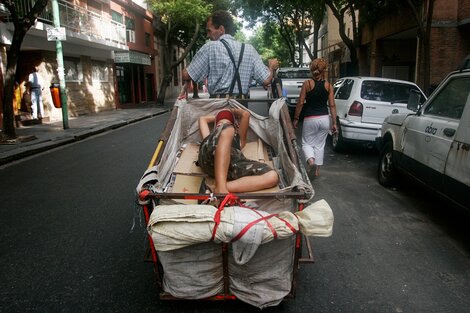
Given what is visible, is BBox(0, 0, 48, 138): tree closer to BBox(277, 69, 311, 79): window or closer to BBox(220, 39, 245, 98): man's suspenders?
BBox(220, 39, 245, 98): man's suspenders

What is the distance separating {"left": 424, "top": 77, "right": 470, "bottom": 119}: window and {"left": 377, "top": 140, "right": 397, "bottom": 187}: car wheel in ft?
3.36

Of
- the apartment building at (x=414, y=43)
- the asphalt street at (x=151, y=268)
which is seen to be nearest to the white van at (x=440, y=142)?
the asphalt street at (x=151, y=268)

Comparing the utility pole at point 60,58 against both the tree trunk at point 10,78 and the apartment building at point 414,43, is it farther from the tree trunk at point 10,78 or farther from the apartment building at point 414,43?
the apartment building at point 414,43

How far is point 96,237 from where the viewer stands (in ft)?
13.6

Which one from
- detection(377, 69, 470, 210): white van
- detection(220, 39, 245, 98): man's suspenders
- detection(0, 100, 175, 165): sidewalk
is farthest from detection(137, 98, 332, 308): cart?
detection(0, 100, 175, 165): sidewalk

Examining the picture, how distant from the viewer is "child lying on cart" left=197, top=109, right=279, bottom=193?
120 inches

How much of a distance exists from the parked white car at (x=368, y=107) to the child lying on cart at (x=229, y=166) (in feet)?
16.7

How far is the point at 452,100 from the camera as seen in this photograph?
444cm

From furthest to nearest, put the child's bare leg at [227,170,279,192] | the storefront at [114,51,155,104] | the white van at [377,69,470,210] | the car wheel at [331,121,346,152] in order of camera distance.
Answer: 1. the storefront at [114,51,155,104]
2. the car wheel at [331,121,346,152]
3. the white van at [377,69,470,210]
4. the child's bare leg at [227,170,279,192]

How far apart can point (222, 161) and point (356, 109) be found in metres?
5.63

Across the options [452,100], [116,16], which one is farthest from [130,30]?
[452,100]

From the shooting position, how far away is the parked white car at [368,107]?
7.91 m

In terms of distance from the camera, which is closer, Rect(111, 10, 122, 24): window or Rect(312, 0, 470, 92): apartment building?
Rect(312, 0, 470, 92): apartment building

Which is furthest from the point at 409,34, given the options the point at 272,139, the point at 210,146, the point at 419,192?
the point at 210,146
